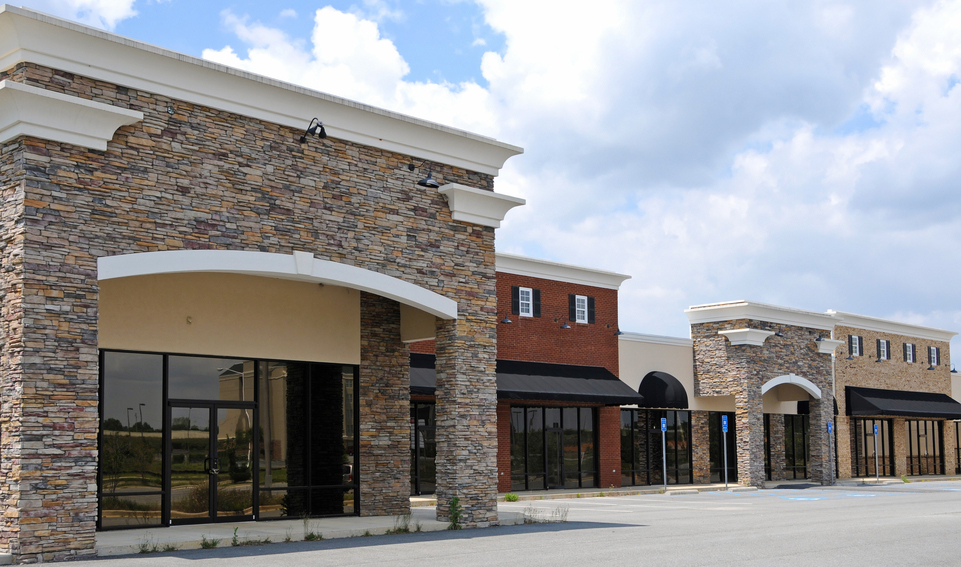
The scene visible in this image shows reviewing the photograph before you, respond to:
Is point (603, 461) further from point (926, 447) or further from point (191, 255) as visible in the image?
point (926, 447)

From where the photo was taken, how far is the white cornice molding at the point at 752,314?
3625cm

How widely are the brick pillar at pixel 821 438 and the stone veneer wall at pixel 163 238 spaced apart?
25.3m

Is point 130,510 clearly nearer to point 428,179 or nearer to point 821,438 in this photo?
point 428,179

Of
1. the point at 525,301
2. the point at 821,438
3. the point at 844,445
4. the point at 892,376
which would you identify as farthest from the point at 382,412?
the point at 892,376

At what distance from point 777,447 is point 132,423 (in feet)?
102

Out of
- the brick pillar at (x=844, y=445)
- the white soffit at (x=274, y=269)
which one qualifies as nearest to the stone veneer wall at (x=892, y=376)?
the brick pillar at (x=844, y=445)

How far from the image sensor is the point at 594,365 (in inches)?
1289

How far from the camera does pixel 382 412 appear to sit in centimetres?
1977

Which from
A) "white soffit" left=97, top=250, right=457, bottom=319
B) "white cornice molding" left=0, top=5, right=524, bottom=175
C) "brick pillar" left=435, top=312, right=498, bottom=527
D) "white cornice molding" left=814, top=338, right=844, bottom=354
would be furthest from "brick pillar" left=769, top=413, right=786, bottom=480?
"white soffit" left=97, top=250, right=457, bottom=319

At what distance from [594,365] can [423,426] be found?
7.87 meters

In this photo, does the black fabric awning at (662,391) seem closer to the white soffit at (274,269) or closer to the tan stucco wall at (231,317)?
the tan stucco wall at (231,317)

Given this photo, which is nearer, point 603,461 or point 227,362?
point 227,362

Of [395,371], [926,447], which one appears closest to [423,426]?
[395,371]

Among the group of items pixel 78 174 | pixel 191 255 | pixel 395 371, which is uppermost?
pixel 78 174
